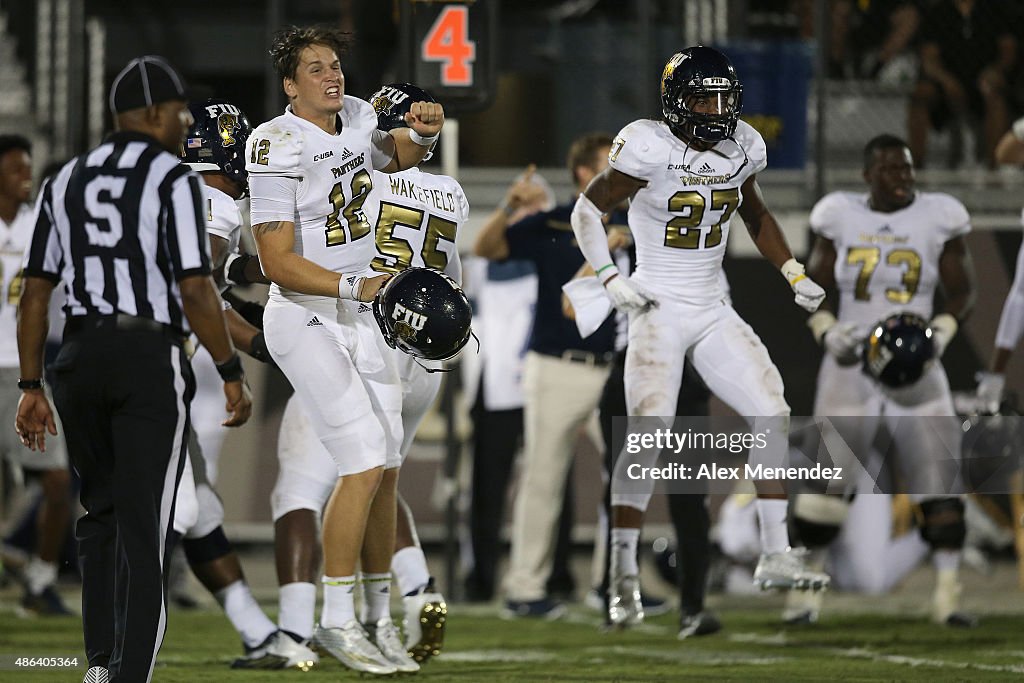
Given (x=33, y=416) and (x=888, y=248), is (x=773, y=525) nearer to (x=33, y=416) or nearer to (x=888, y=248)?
(x=888, y=248)

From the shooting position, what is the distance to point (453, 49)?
793 centimetres

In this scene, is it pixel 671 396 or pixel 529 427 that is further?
pixel 529 427

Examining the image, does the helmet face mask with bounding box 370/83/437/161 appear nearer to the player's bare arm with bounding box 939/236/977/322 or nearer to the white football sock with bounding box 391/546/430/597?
the white football sock with bounding box 391/546/430/597

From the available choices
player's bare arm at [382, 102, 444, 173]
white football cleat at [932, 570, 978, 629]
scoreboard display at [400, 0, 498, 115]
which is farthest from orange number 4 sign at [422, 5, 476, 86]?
white football cleat at [932, 570, 978, 629]

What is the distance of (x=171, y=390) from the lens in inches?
189

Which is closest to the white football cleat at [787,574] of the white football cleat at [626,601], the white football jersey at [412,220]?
the white football cleat at [626,601]

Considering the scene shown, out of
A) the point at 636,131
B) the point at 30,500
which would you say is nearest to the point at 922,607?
the point at 636,131

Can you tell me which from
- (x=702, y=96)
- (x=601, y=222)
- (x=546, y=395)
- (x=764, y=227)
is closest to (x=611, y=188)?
(x=601, y=222)

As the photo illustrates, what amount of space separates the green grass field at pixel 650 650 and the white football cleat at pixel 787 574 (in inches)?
12.6

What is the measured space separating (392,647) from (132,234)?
196cm

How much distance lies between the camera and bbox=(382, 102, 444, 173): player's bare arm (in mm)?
6137

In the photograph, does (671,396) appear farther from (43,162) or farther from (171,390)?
(43,162)

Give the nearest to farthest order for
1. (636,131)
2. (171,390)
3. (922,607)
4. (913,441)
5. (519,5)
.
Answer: (171,390)
(636,131)
(913,441)
(922,607)
(519,5)

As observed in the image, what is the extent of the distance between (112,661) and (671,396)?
96.7 inches
